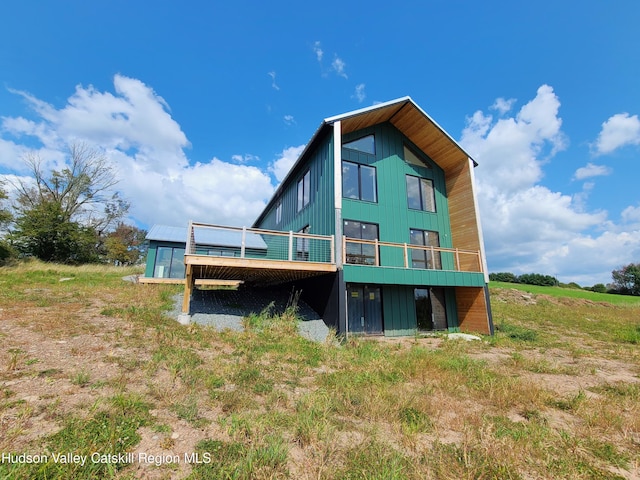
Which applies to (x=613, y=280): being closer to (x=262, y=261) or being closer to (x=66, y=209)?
(x=262, y=261)

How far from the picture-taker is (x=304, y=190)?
1423cm

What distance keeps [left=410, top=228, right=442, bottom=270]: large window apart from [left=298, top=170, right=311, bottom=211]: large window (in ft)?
17.3

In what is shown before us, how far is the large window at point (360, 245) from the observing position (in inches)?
419

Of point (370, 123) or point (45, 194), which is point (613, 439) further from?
point (45, 194)

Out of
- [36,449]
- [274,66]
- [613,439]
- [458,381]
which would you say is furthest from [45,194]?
[613,439]

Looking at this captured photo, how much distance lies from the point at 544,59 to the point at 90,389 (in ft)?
56.9

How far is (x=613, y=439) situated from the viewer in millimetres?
3326

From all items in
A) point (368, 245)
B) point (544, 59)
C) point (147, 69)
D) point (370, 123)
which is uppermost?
point (147, 69)

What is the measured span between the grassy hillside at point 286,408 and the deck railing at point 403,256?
386 centimetres

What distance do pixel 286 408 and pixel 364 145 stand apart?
1149cm

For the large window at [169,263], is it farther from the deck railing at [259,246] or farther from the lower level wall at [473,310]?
the lower level wall at [473,310]

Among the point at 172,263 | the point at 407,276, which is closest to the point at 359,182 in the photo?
the point at 407,276

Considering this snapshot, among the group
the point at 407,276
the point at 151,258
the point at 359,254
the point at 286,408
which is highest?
the point at 151,258

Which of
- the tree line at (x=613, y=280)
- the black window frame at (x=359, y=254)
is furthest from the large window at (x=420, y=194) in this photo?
the tree line at (x=613, y=280)
